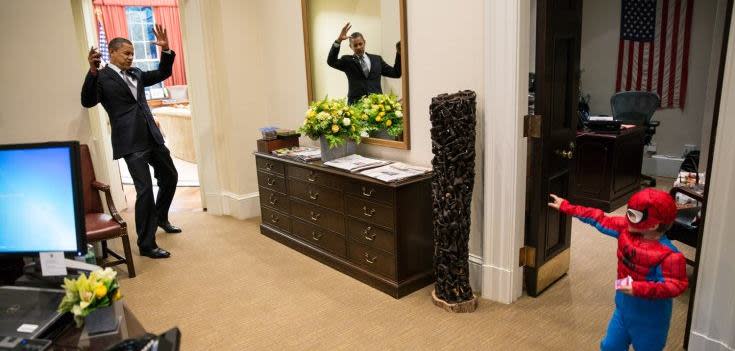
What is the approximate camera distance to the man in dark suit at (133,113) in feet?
12.1

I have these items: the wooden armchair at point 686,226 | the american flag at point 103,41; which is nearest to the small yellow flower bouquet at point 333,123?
the wooden armchair at point 686,226

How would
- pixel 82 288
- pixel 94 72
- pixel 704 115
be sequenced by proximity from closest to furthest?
pixel 82 288 < pixel 94 72 < pixel 704 115

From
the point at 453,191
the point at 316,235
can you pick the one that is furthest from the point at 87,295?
the point at 316,235

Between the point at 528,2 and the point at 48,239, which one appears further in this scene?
the point at 528,2

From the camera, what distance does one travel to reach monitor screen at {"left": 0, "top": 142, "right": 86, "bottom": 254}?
4.69 feet

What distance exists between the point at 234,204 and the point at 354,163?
200cm

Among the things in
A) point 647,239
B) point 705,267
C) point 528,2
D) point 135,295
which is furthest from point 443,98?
point 135,295

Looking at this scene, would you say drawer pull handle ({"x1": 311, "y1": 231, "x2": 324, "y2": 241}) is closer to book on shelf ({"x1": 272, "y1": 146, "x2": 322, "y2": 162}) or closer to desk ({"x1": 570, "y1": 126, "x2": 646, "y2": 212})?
book on shelf ({"x1": 272, "y1": 146, "x2": 322, "y2": 162})

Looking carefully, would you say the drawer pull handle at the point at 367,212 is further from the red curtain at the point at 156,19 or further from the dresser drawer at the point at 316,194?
the red curtain at the point at 156,19

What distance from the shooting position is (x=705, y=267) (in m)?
2.20

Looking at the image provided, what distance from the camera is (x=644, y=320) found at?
6.34 ft

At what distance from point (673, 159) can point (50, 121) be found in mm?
6514

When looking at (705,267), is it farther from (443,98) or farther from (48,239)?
(48,239)

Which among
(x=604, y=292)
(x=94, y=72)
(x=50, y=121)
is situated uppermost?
(x=94, y=72)
